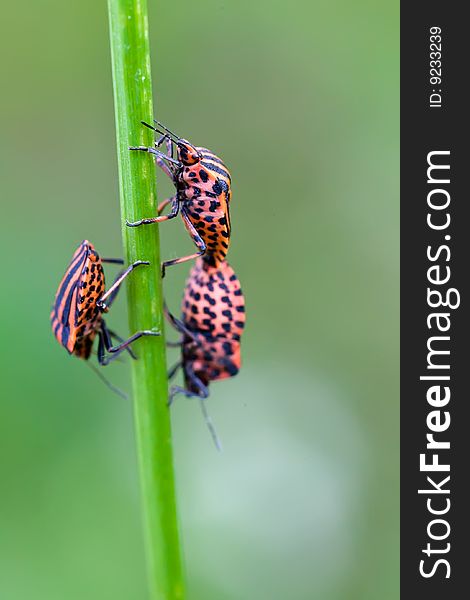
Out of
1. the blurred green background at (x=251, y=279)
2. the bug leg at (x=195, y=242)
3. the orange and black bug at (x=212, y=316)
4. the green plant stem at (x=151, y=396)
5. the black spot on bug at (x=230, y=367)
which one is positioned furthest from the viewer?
the blurred green background at (x=251, y=279)

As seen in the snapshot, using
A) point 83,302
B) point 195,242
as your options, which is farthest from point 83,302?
point 195,242

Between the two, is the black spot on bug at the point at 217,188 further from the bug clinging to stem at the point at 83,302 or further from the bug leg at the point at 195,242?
the bug clinging to stem at the point at 83,302

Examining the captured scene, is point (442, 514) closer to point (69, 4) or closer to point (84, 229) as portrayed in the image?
point (84, 229)

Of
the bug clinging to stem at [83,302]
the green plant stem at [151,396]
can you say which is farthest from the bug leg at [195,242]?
the green plant stem at [151,396]

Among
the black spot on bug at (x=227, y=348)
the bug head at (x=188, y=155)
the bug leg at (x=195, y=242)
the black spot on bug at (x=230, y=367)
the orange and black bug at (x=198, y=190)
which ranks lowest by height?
the black spot on bug at (x=230, y=367)

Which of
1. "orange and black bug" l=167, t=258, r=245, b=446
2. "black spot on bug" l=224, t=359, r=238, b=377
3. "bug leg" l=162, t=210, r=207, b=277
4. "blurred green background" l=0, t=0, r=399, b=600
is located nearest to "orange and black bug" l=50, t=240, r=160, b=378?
"bug leg" l=162, t=210, r=207, b=277
